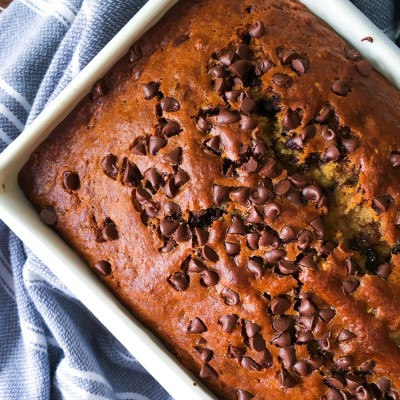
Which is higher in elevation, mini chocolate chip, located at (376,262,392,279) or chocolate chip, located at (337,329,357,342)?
mini chocolate chip, located at (376,262,392,279)

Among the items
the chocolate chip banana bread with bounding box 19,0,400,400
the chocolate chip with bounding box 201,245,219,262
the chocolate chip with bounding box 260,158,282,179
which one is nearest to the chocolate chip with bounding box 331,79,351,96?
the chocolate chip banana bread with bounding box 19,0,400,400

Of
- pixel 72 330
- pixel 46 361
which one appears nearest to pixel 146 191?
pixel 72 330

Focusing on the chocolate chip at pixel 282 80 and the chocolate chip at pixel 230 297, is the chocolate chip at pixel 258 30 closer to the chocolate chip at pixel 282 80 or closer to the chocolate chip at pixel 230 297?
the chocolate chip at pixel 282 80

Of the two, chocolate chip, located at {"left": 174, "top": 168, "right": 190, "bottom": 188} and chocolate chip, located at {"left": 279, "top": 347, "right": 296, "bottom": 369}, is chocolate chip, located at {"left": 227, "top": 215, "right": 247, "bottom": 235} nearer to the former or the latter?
chocolate chip, located at {"left": 174, "top": 168, "right": 190, "bottom": 188}

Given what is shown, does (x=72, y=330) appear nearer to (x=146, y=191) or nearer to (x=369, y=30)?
(x=146, y=191)

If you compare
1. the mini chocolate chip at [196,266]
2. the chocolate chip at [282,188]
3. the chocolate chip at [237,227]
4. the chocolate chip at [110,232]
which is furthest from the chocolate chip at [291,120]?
the chocolate chip at [110,232]


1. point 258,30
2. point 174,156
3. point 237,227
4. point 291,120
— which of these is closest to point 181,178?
point 174,156
